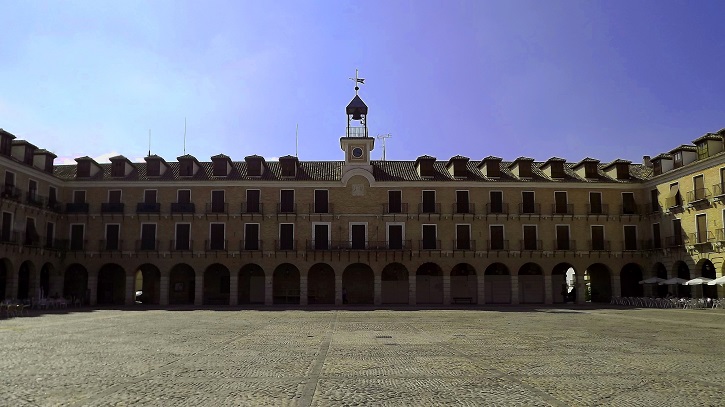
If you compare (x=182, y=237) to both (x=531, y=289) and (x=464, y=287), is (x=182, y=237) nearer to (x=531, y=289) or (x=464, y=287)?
(x=464, y=287)

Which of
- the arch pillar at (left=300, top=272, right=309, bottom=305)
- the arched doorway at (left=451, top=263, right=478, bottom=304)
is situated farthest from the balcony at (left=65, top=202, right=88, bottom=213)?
the arched doorway at (left=451, top=263, right=478, bottom=304)

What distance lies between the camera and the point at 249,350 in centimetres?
1589

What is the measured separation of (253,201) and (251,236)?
2805 millimetres

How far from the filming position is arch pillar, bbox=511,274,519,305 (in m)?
46.9

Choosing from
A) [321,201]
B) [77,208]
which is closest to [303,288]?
[321,201]

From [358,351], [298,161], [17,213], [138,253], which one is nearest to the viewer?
[358,351]

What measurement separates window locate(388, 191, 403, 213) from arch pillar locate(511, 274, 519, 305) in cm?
1040

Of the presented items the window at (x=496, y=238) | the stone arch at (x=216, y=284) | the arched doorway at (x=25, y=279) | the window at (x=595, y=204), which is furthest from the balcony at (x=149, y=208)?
the window at (x=595, y=204)

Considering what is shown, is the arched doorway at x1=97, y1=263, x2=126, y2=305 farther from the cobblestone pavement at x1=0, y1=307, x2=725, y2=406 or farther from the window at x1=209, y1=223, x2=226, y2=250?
the cobblestone pavement at x1=0, y1=307, x2=725, y2=406

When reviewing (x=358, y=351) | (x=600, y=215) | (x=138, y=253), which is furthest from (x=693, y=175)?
(x=138, y=253)

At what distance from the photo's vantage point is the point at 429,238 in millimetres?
47094

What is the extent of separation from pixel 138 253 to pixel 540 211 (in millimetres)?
31935

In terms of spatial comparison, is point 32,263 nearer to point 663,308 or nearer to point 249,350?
point 249,350

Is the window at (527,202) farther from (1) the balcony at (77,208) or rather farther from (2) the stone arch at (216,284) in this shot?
(1) the balcony at (77,208)
